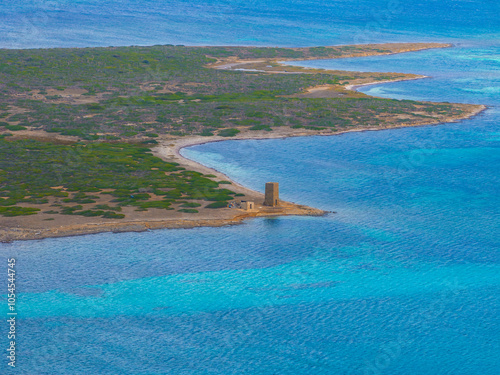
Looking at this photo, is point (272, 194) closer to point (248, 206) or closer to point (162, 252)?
point (248, 206)

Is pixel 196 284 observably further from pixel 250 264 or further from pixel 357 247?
pixel 357 247

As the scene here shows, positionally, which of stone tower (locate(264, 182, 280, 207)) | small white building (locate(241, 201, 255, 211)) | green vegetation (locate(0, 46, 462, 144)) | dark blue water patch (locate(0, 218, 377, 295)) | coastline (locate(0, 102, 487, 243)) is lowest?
dark blue water patch (locate(0, 218, 377, 295))

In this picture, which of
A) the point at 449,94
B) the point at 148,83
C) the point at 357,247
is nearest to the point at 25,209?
the point at 357,247

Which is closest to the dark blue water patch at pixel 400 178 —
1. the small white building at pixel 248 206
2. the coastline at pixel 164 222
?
the coastline at pixel 164 222

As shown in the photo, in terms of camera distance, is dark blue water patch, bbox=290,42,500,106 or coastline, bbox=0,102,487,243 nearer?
coastline, bbox=0,102,487,243

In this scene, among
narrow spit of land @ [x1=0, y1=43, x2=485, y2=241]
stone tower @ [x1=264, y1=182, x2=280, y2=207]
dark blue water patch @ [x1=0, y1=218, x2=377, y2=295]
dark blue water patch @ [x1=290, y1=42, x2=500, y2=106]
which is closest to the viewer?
dark blue water patch @ [x1=0, y1=218, x2=377, y2=295]

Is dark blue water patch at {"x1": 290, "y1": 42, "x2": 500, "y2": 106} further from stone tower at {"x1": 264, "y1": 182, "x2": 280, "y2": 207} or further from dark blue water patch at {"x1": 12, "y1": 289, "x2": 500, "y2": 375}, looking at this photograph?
dark blue water patch at {"x1": 12, "y1": 289, "x2": 500, "y2": 375}

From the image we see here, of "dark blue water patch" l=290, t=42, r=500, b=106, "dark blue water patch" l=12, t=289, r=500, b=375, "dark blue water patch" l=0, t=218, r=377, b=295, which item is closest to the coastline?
"dark blue water patch" l=0, t=218, r=377, b=295

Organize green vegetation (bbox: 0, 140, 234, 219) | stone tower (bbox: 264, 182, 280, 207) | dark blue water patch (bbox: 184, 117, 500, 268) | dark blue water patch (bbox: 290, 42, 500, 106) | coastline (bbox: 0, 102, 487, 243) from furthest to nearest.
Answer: dark blue water patch (bbox: 290, 42, 500, 106)
green vegetation (bbox: 0, 140, 234, 219)
stone tower (bbox: 264, 182, 280, 207)
dark blue water patch (bbox: 184, 117, 500, 268)
coastline (bbox: 0, 102, 487, 243)
